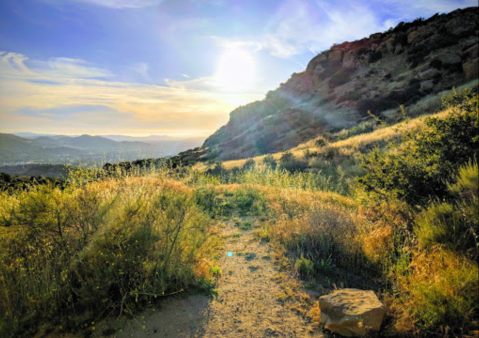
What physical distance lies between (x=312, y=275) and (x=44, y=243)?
404cm

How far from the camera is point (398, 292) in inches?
135

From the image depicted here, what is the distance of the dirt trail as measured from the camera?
3172 millimetres

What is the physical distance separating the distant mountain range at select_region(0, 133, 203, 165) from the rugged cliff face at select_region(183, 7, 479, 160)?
1493 centimetres

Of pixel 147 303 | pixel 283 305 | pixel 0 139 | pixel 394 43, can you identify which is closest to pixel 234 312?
pixel 283 305

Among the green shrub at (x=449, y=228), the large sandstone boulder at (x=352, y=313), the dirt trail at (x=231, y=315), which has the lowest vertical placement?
the dirt trail at (x=231, y=315)

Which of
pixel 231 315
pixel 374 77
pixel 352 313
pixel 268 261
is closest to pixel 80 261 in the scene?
pixel 231 315

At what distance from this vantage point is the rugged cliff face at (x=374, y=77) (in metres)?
27.8

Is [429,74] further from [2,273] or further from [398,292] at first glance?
[2,273]

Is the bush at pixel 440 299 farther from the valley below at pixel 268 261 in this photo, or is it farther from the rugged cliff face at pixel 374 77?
the rugged cliff face at pixel 374 77

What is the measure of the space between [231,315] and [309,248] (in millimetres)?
2133

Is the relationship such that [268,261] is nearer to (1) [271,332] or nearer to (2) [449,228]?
(1) [271,332]

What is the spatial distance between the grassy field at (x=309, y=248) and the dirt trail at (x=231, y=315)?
0.78ft

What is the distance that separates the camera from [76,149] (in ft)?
225

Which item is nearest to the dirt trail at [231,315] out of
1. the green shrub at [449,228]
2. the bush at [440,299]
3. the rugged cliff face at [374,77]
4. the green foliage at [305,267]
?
the green foliage at [305,267]
